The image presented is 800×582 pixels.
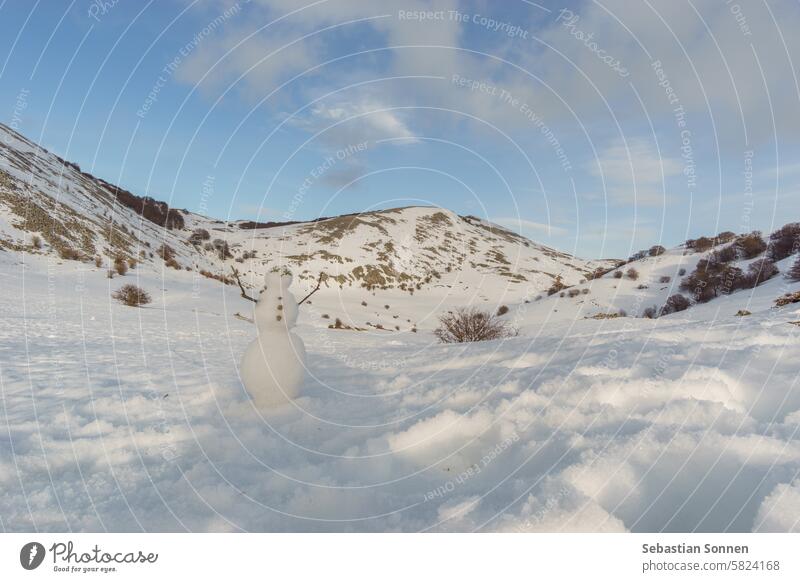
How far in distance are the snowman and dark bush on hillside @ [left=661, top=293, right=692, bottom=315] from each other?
1295 cm

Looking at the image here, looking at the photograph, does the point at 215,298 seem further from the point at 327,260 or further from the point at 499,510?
the point at 499,510

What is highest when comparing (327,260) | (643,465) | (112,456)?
(327,260)

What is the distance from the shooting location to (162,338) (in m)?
8.16

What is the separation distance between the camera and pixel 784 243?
13.7 metres

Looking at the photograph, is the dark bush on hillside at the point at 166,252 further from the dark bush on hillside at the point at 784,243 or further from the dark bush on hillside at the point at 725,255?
the dark bush on hillside at the point at 784,243

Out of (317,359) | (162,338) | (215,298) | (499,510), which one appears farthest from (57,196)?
(499,510)

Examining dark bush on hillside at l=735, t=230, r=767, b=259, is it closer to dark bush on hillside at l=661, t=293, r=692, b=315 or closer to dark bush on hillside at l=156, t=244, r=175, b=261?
dark bush on hillside at l=661, t=293, r=692, b=315

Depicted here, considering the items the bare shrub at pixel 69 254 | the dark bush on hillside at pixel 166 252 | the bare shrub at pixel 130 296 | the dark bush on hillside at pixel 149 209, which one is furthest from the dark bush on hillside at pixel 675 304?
the dark bush on hillside at pixel 149 209

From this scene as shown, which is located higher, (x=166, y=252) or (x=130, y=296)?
(x=166, y=252)

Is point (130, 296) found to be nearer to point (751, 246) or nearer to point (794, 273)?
point (794, 273)

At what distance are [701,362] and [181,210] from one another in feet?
169

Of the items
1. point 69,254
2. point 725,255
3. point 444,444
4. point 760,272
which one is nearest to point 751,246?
point 725,255

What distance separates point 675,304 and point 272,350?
13641 mm
